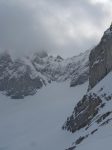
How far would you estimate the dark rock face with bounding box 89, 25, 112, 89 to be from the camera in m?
140

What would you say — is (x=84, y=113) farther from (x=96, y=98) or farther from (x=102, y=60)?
(x=102, y=60)

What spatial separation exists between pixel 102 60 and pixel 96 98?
21586mm

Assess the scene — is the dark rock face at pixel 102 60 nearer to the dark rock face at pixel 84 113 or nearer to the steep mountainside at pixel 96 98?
the steep mountainside at pixel 96 98

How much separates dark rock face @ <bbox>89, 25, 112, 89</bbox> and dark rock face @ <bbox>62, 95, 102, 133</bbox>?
1043 centimetres

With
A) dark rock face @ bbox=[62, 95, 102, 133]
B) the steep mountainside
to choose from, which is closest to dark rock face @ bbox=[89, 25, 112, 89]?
the steep mountainside

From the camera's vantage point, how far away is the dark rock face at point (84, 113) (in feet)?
398

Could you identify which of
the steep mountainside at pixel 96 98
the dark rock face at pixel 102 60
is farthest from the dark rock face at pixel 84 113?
the dark rock face at pixel 102 60

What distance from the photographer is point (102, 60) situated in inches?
5645

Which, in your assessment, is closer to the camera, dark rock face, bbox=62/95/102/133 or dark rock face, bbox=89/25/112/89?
dark rock face, bbox=62/95/102/133

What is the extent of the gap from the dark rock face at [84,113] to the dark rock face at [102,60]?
410 inches

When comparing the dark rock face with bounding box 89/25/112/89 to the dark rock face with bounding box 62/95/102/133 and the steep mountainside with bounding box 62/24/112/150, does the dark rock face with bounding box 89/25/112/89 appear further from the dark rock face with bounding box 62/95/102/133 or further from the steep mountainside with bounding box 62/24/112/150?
the dark rock face with bounding box 62/95/102/133

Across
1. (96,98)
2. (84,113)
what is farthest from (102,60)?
(96,98)

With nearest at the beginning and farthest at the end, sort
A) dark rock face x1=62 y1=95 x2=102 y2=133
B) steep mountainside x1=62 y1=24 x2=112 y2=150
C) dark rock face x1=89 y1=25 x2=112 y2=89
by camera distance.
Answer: steep mountainside x1=62 y1=24 x2=112 y2=150 < dark rock face x1=62 y1=95 x2=102 y2=133 < dark rock face x1=89 y1=25 x2=112 y2=89

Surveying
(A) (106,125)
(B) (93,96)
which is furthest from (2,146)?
(A) (106,125)
